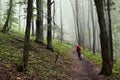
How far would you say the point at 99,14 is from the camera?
1372 centimetres

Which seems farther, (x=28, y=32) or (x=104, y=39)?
(x=104, y=39)

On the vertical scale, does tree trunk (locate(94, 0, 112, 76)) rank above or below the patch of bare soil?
above

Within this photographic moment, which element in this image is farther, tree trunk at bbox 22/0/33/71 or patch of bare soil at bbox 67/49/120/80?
patch of bare soil at bbox 67/49/120/80

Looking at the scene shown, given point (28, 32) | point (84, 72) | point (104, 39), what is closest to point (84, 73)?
point (84, 72)

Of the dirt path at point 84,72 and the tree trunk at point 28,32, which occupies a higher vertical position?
the tree trunk at point 28,32

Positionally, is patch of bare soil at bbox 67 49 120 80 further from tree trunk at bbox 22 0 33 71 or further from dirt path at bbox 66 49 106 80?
tree trunk at bbox 22 0 33 71

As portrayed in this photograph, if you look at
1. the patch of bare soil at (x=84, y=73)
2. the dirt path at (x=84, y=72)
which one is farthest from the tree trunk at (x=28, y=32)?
the dirt path at (x=84, y=72)

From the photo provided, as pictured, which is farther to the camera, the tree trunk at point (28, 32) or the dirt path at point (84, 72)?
the dirt path at point (84, 72)

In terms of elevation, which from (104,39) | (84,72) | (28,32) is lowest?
(84,72)

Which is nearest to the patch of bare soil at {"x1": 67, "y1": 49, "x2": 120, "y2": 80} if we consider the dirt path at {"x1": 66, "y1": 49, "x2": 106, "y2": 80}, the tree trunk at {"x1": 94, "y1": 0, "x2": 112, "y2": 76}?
the dirt path at {"x1": 66, "y1": 49, "x2": 106, "y2": 80}

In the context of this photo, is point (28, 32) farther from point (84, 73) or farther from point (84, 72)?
point (84, 72)

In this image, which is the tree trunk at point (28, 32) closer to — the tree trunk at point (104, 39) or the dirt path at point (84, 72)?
the dirt path at point (84, 72)

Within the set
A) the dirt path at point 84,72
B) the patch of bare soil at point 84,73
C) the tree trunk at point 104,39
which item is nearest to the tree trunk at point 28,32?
the patch of bare soil at point 84,73

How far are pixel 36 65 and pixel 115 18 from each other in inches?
1373
